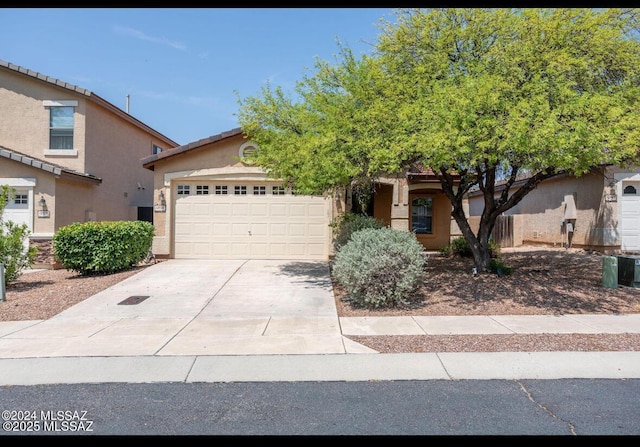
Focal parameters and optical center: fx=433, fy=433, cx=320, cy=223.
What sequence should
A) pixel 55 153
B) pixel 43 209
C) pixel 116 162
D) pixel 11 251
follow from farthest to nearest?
pixel 116 162, pixel 55 153, pixel 43 209, pixel 11 251

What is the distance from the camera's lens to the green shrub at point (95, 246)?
1170cm

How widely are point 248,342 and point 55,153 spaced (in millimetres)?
12967

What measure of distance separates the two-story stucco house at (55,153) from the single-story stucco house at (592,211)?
17.4 meters

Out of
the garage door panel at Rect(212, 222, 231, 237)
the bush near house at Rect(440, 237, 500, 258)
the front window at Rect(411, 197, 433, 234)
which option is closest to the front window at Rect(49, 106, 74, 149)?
the garage door panel at Rect(212, 222, 231, 237)

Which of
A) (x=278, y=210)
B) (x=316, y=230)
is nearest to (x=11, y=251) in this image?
(x=278, y=210)

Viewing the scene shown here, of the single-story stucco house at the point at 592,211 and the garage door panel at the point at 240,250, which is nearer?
the garage door panel at the point at 240,250

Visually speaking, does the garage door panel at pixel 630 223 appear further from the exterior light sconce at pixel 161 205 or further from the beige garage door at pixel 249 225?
the exterior light sconce at pixel 161 205

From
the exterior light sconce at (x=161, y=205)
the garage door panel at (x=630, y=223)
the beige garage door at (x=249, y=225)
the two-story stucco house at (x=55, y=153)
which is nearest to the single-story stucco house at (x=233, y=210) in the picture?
the beige garage door at (x=249, y=225)

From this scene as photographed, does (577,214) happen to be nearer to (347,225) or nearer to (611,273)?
(611,273)

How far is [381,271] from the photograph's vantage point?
27.6 ft

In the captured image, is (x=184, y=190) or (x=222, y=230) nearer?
(x=222, y=230)

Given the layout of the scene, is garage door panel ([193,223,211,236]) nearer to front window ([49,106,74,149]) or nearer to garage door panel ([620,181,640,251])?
front window ([49,106,74,149])

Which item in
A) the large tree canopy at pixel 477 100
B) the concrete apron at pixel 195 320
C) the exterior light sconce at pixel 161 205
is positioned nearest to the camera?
the concrete apron at pixel 195 320
